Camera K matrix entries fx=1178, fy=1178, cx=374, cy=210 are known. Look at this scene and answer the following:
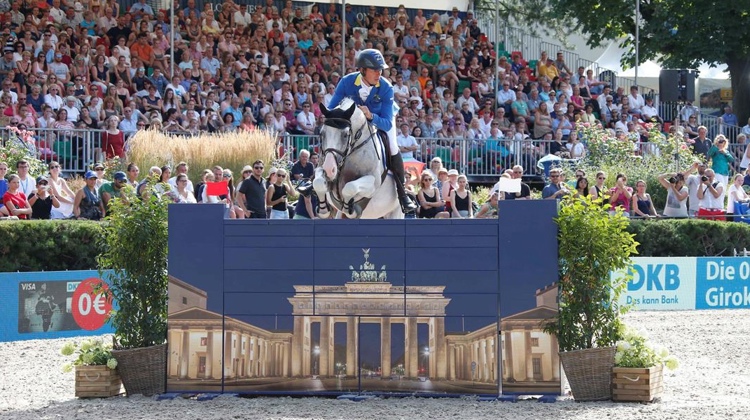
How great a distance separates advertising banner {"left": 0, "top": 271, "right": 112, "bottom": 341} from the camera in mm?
14117

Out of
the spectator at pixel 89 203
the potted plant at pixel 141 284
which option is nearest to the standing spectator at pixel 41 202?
the spectator at pixel 89 203

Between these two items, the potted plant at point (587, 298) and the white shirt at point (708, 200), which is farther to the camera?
the white shirt at point (708, 200)

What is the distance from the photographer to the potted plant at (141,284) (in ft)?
34.1

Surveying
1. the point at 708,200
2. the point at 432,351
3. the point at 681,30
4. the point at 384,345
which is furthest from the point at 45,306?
the point at 681,30

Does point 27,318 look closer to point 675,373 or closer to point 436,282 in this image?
point 436,282

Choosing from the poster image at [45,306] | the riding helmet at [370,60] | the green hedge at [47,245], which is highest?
the riding helmet at [370,60]

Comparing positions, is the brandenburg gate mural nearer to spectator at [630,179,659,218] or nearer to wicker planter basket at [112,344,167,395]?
wicker planter basket at [112,344,167,395]

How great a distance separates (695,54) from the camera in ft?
107

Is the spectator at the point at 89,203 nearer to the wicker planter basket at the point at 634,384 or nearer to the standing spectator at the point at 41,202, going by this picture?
the standing spectator at the point at 41,202

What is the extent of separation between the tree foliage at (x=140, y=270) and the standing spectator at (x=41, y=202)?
283 inches

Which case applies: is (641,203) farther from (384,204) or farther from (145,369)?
(145,369)

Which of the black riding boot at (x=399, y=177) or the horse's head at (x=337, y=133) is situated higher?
the horse's head at (x=337, y=133)

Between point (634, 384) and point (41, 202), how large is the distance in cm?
1037

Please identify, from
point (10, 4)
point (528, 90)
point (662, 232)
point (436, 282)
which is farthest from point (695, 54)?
point (436, 282)
